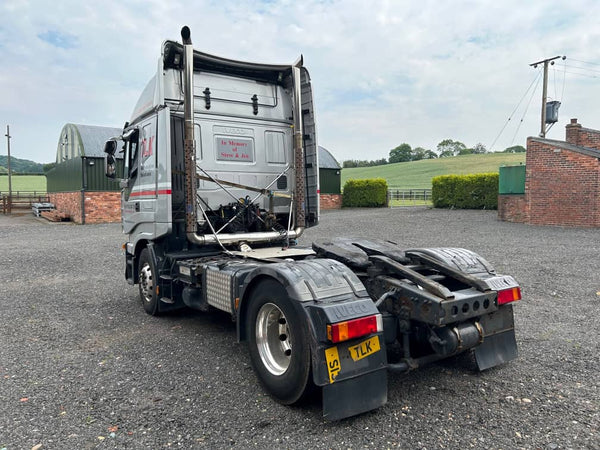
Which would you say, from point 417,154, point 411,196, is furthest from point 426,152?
point 411,196

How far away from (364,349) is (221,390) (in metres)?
1.35

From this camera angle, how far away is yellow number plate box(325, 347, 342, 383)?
3062 mm

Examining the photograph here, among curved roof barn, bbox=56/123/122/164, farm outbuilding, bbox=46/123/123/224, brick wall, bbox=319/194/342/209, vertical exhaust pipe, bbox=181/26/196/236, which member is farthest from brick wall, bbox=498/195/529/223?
curved roof barn, bbox=56/123/122/164

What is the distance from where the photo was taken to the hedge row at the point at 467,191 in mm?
27858

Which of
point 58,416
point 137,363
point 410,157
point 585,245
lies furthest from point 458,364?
point 410,157

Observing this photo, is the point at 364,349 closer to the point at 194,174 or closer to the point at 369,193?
the point at 194,174

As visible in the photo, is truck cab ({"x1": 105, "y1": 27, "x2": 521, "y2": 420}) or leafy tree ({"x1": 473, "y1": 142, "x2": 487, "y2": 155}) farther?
leafy tree ({"x1": 473, "y1": 142, "x2": 487, "y2": 155})

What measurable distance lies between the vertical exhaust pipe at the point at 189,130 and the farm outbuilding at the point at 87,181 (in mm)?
19366

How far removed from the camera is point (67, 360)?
15.2ft

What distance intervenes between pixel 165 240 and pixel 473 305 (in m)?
4.05

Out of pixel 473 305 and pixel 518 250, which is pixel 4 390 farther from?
pixel 518 250

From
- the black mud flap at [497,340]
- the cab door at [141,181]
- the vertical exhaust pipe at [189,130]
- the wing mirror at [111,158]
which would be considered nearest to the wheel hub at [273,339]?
the black mud flap at [497,340]

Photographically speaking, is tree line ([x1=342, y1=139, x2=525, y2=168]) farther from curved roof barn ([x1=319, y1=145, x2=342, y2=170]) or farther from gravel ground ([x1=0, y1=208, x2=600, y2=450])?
gravel ground ([x1=0, y1=208, x2=600, y2=450])

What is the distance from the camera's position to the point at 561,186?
59.5 ft
